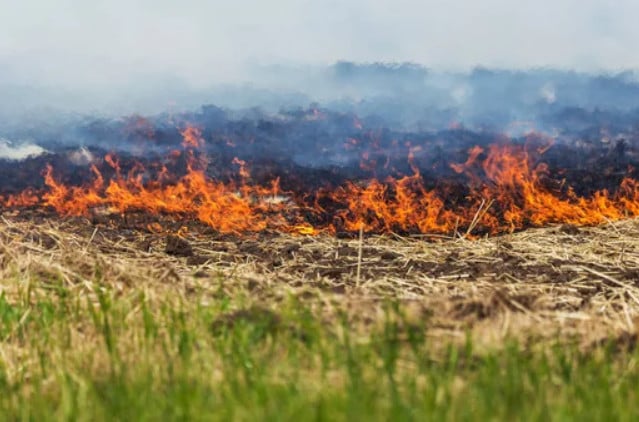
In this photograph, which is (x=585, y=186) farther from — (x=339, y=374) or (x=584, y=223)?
(x=339, y=374)

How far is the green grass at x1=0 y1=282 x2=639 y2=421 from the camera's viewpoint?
3.35 meters

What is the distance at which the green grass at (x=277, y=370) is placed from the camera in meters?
3.35

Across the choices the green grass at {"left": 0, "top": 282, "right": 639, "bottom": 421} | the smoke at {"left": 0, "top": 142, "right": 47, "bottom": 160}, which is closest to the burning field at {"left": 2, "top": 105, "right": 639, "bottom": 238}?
the smoke at {"left": 0, "top": 142, "right": 47, "bottom": 160}

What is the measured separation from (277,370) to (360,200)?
6.92m

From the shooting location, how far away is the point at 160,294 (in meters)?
5.00

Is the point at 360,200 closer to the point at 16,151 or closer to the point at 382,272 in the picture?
the point at 382,272

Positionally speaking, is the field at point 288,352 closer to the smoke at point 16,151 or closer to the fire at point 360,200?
the fire at point 360,200

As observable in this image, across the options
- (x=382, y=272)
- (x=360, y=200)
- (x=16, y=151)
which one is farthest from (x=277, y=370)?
(x=16, y=151)

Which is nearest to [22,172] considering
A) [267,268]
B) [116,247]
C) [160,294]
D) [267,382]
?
[116,247]

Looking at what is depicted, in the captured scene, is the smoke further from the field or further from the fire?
the field

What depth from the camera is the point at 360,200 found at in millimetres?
10555

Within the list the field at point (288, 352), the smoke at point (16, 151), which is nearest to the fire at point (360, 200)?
the smoke at point (16, 151)

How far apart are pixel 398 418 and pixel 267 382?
1.82 ft

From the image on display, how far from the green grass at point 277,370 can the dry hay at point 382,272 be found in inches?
5.4
